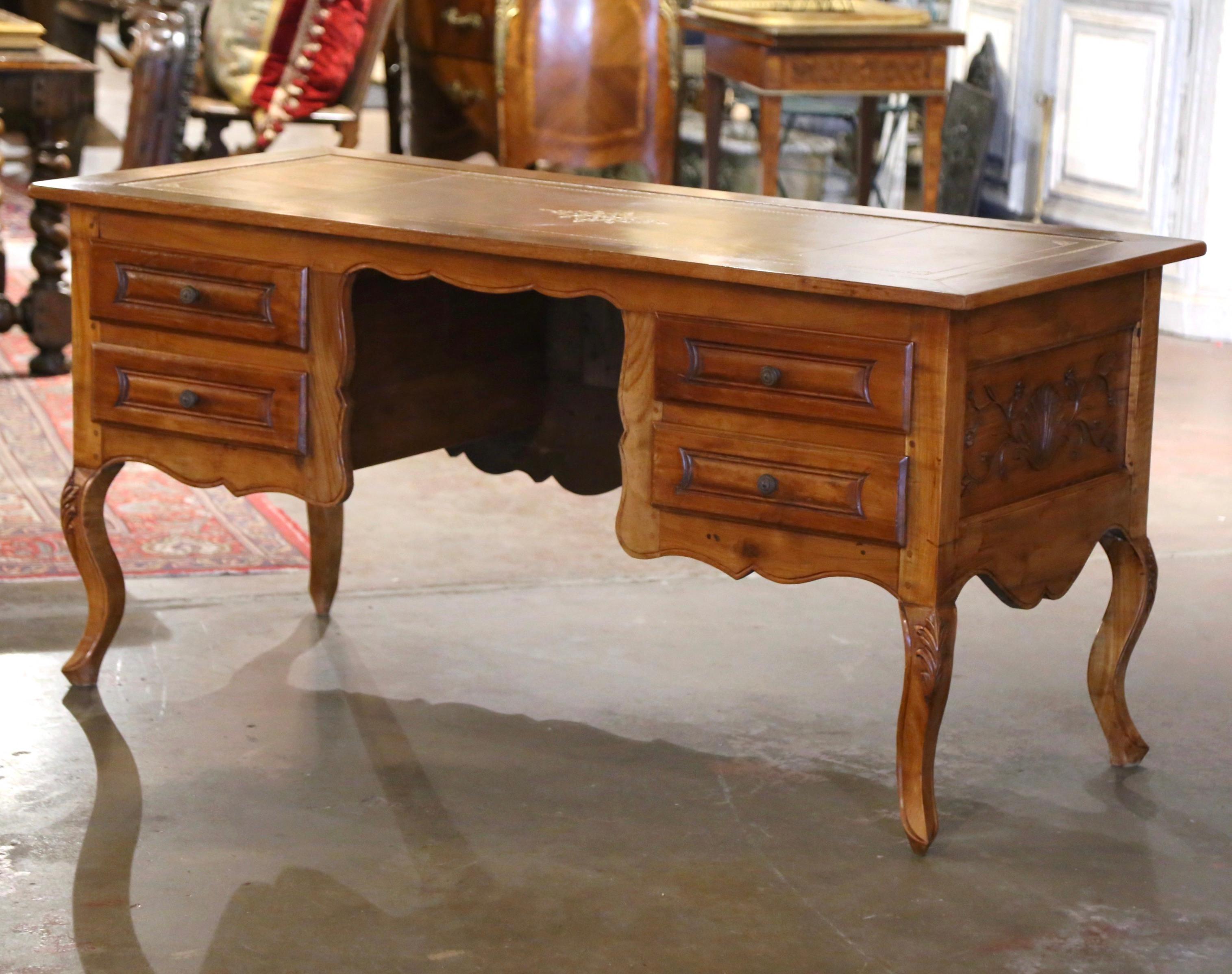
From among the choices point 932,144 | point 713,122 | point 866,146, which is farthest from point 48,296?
point 866,146

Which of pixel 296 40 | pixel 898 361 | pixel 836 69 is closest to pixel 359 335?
pixel 898 361

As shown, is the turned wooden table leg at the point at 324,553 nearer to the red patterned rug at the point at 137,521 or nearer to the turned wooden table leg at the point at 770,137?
the red patterned rug at the point at 137,521

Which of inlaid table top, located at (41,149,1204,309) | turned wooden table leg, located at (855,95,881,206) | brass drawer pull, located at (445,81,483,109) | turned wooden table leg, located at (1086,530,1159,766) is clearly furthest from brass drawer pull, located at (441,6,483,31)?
turned wooden table leg, located at (1086,530,1159,766)

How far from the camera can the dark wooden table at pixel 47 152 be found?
5301 mm

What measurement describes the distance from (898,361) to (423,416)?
1.16 metres

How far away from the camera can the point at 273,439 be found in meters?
3.09

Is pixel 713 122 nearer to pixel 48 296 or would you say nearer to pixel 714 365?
pixel 48 296

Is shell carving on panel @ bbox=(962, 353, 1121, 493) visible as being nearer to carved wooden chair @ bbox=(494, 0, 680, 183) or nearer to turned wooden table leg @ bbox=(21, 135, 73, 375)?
Result: carved wooden chair @ bbox=(494, 0, 680, 183)

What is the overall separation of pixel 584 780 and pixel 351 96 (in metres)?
3.58

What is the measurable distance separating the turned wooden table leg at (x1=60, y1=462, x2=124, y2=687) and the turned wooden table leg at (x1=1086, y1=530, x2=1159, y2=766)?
1648 millimetres

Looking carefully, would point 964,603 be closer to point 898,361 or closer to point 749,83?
point 898,361

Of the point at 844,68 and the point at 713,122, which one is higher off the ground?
the point at 844,68

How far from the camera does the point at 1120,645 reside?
3.08 m

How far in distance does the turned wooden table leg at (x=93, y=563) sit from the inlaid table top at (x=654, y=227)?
19.0 inches
